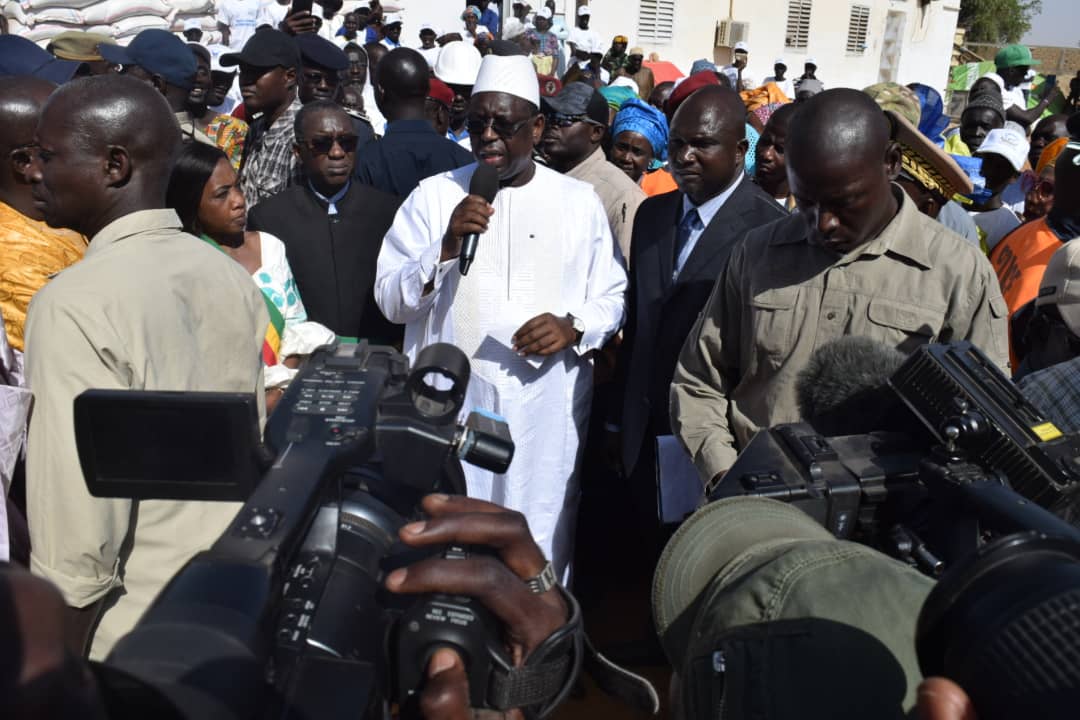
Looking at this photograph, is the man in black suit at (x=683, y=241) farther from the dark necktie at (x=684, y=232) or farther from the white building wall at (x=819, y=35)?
the white building wall at (x=819, y=35)

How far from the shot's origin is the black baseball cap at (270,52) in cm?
478

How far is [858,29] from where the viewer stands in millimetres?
23891

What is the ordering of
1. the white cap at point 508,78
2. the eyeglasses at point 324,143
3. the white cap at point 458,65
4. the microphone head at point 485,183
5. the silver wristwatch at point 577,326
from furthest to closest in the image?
the white cap at point 458,65
the eyeglasses at point 324,143
the white cap at point 508,78
the silver wristwatch at point 577,326
the microphone head at point 485,183

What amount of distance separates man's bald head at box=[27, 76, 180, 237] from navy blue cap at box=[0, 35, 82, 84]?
2564 mm

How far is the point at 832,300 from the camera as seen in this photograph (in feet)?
7.77

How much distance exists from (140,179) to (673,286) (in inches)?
76.0

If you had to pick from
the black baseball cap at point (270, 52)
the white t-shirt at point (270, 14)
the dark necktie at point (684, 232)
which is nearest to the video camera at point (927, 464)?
the dark necktie at point (684, 232)

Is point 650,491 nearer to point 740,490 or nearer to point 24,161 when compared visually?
point 740,490

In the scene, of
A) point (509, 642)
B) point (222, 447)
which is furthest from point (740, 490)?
point (222, 447)

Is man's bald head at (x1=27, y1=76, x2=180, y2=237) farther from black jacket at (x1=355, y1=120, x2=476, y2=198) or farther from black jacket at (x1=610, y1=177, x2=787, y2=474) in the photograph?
black jacket at (x1=355, y1=120, x2=476, y2=198)

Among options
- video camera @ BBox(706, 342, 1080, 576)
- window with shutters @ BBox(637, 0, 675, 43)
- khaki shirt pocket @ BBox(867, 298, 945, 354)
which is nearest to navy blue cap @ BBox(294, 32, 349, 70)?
khaki shirt pocket @ BBox(867, 298, 945, 354)

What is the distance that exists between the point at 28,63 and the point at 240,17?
21.4 feet

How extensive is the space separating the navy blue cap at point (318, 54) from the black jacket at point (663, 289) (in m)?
2.86

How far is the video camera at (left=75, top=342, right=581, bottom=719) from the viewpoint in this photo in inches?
29.3
